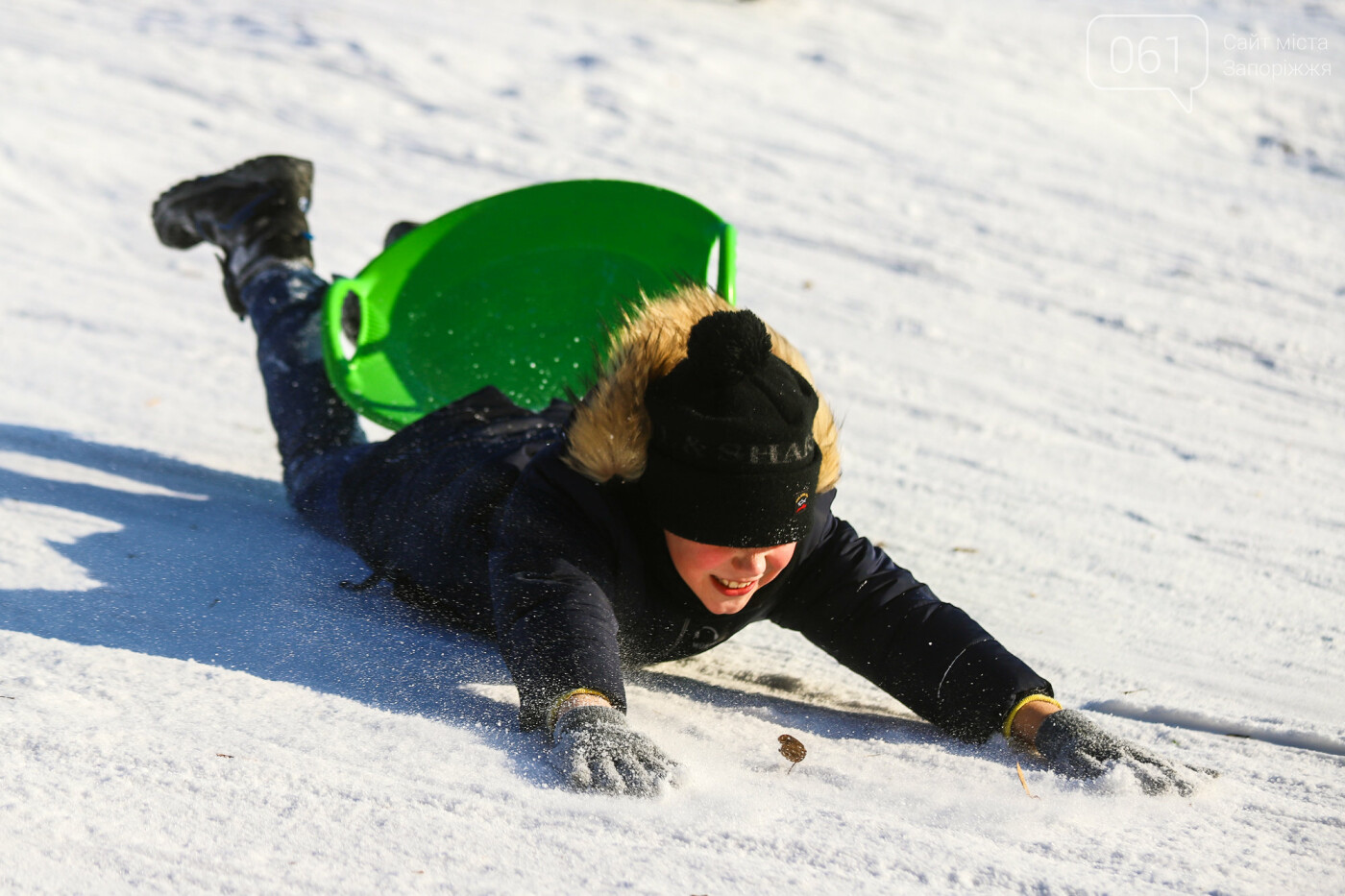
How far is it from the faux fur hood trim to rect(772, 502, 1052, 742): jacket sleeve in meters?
0.11

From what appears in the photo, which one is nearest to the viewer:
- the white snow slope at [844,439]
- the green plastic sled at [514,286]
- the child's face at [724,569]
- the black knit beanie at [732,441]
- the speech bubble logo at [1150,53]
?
the white snow slope at [844,439]

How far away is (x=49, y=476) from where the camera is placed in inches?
82.1

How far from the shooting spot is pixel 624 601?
4.86 feet

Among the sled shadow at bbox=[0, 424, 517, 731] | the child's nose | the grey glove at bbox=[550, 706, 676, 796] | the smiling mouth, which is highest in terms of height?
the child's nose

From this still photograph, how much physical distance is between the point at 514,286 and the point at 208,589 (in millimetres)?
1008

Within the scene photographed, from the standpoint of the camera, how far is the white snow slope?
1132 millimetres

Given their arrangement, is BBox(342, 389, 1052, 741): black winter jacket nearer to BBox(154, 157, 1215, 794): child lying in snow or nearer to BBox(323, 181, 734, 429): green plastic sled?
BBox(154, 157, 1215, 794): child lying in snow

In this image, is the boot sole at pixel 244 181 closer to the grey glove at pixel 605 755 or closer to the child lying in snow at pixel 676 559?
the child lying in snow at pixel 676 559

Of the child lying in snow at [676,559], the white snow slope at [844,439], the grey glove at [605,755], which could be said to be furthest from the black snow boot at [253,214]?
the grey glove at [605,755]

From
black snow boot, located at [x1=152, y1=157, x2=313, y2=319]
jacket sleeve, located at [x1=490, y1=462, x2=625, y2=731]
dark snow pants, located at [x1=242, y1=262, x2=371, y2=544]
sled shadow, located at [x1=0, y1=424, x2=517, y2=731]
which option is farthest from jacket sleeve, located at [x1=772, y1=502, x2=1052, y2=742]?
black snow boot, located at [x1=152, y1=157, x2=313, y2=319]

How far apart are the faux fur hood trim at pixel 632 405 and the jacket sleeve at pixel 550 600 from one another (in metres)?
0.08

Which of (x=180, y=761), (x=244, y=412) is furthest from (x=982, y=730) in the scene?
(x=244, y=412)

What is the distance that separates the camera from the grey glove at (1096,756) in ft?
4.34

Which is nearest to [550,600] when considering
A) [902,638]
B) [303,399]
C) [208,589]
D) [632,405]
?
[632,405]
